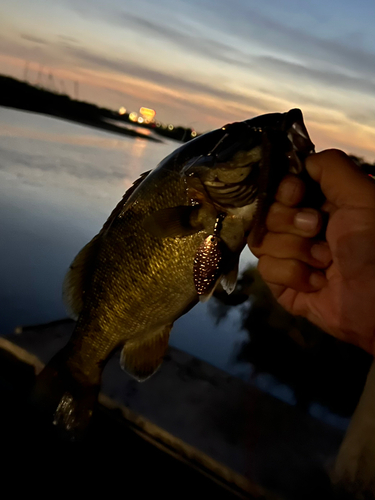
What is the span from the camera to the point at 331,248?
166cm

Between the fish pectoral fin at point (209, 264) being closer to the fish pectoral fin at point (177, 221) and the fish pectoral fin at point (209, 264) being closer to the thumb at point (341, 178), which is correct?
the fish pectoral fin at point (177, 221)

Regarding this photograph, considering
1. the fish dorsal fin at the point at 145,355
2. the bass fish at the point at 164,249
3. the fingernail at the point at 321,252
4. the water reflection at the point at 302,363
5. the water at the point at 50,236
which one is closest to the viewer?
the bass fish at the point at 164,249

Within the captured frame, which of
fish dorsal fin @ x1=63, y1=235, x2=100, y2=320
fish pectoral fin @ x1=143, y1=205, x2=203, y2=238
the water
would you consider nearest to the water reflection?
the water

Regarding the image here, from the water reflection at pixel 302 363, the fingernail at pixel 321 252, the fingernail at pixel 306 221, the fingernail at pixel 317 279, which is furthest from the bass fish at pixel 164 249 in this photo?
the water reflection at pixel 302 363

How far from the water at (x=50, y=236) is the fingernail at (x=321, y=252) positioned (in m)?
2.68

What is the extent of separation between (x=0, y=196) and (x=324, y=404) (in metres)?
5.77

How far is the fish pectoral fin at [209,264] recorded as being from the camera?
144 centimetres

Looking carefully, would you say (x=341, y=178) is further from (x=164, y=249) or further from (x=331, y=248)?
(x=164, y=249)

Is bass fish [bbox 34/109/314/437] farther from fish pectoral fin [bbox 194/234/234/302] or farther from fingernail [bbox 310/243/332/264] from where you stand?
fingernail [bbox 310/243/332/264]

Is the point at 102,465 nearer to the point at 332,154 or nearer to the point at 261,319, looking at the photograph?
the point at 332,154

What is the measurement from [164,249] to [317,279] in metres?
0.77

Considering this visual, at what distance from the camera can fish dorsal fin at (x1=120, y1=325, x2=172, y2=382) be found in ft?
5.94

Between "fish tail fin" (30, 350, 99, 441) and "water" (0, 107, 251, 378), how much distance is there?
180 cm

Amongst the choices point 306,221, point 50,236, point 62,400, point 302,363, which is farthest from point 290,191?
point 50,236
